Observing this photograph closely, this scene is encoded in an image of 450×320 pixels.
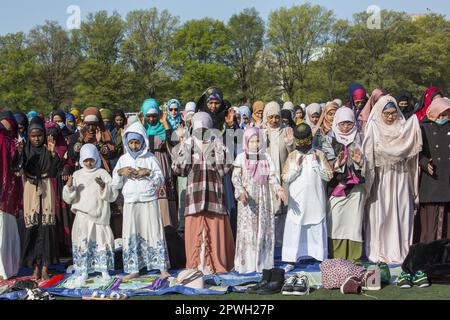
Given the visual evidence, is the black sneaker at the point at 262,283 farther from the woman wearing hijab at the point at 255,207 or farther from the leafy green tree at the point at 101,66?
the leafy green tree at the point at 101,66

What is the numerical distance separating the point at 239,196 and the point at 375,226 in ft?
5.89

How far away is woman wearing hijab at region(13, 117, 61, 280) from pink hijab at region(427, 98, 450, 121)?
4.49 meters

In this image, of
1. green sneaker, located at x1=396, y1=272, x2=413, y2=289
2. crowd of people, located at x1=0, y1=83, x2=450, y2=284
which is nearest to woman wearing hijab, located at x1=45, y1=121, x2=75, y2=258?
crowd of people, located at x1=0, y1=83, x2=450, y2=284

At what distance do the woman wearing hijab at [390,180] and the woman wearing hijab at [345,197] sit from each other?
20 centimetres

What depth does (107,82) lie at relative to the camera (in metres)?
41.0

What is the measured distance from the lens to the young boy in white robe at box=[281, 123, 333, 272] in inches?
242

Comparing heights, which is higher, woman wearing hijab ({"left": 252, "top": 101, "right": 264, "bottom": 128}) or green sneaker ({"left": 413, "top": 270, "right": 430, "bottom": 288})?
woman wearing hijab ({"left": 252, "top": 101, "right": 264, "bottom": 128})

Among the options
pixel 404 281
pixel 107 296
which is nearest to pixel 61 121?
pixel 107 296

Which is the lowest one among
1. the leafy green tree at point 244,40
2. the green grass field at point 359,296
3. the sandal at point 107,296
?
the green grass field at point 359,296

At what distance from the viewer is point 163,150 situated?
7.01 metres

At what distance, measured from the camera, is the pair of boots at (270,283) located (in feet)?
16.8

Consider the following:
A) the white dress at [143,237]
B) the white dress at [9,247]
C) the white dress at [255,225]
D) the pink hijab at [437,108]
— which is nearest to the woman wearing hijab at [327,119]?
the pink hijab at [437,108]

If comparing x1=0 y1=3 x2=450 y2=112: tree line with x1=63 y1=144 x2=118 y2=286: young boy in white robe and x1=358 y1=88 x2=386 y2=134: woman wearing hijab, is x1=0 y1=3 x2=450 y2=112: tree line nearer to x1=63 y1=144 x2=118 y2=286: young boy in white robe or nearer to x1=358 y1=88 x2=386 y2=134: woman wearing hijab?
x1=358 y1=88 x2=386 y2=134: woman wearing hijab

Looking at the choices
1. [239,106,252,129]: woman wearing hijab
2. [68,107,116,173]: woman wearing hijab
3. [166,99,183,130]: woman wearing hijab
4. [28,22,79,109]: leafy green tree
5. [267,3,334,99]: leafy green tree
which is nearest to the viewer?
[68,107,116,173]: woman wearing hijab
